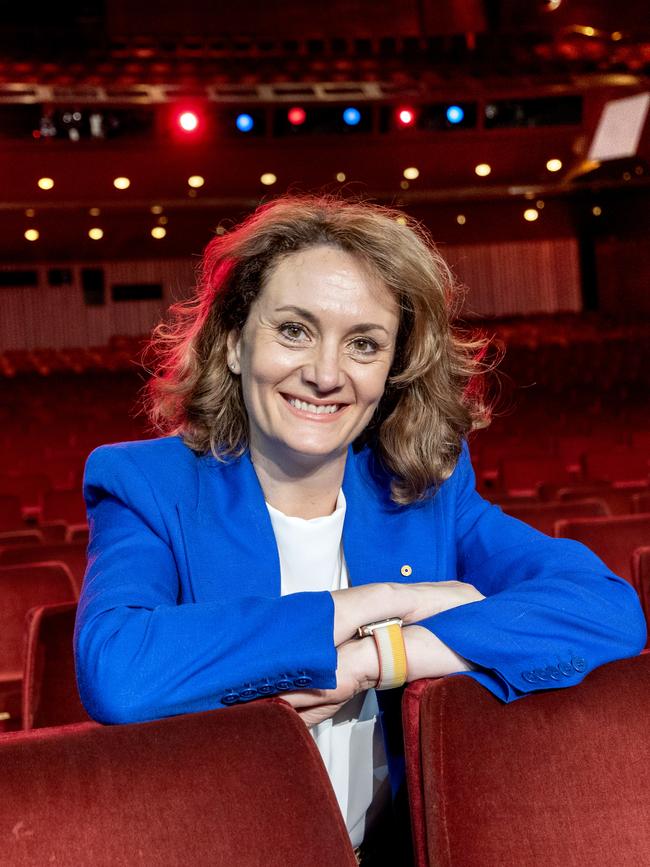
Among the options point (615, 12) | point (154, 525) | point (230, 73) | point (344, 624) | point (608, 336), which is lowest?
point (344, 624)

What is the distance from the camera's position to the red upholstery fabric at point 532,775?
3.40ft

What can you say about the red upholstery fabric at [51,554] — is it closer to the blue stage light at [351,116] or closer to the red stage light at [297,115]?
the red stage light at [297,115]

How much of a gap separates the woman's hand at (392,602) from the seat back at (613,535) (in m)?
1.53

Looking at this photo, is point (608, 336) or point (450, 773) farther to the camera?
point (608, 336)

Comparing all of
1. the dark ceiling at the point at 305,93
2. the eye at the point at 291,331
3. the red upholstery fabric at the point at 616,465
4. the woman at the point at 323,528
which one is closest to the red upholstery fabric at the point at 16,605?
the woman at the point at 323,528

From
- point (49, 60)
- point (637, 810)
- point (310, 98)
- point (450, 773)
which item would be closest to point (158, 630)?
point (450, 773)

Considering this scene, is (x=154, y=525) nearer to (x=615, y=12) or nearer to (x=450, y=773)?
(x=450, y=773)

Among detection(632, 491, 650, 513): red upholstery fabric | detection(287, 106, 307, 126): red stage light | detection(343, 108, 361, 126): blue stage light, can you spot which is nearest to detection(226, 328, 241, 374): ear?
detection(632, 491, 650, 513): red upholstery fabric

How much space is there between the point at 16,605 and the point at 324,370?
1542 millimetres

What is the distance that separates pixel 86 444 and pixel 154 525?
812 centimetres

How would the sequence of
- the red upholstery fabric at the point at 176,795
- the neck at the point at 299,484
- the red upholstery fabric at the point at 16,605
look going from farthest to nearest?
the red upholstery fabric at the point at 16,605 → the neck at the point at 299,484 → the red upholstery fabric at the point at 176,795

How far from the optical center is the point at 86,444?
366 inches

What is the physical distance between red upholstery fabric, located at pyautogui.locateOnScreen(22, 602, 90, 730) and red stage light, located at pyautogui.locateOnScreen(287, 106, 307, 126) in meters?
13.9

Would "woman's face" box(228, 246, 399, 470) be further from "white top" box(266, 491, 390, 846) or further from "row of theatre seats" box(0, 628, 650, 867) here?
"row of theatre seats" box(0, 628, 650, 867)
